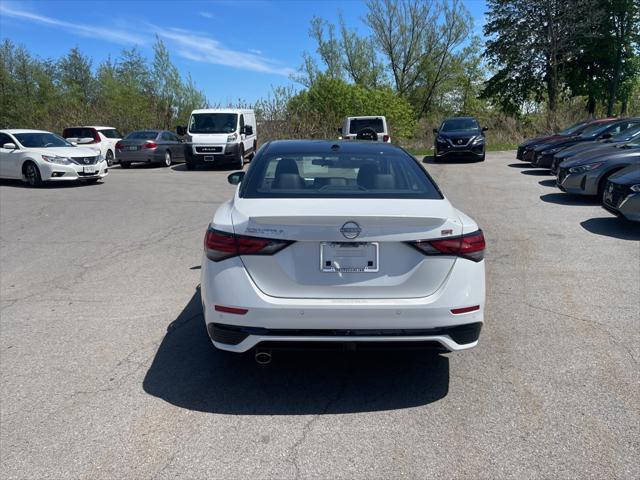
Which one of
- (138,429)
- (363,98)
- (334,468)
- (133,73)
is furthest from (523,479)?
(133,73)

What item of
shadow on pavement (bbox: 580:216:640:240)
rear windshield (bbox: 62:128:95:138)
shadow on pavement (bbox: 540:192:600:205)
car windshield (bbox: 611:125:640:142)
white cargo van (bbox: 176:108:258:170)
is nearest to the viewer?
shadow on pavement (bbox: 580:216:640:240)

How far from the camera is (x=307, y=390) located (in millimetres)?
3730

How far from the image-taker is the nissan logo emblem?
3.26 m

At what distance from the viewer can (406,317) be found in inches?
131

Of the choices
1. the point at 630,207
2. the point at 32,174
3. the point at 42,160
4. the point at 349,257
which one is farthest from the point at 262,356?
the point at 32,174

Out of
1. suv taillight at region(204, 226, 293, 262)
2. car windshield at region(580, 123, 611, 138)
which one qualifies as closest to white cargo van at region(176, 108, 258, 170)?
car windshield at region(580, 123, 611, 138)

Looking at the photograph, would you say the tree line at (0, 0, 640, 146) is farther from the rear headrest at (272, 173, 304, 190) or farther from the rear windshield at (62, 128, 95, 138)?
the rear headrest at (272, 173, 304, 190)

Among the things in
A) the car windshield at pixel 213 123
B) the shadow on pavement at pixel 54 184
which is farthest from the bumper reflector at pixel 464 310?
the car windshield at pixel 213 123

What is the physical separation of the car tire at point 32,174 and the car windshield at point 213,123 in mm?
7162

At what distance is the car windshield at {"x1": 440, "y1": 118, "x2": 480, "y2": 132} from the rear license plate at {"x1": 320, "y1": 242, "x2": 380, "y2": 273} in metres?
20.4

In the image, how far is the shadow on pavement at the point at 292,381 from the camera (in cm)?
354

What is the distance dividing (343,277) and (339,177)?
119 centimetres

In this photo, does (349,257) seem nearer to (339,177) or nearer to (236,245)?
(236,245)

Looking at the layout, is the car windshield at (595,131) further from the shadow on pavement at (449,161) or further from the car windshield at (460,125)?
the car windshield at (460,125)
